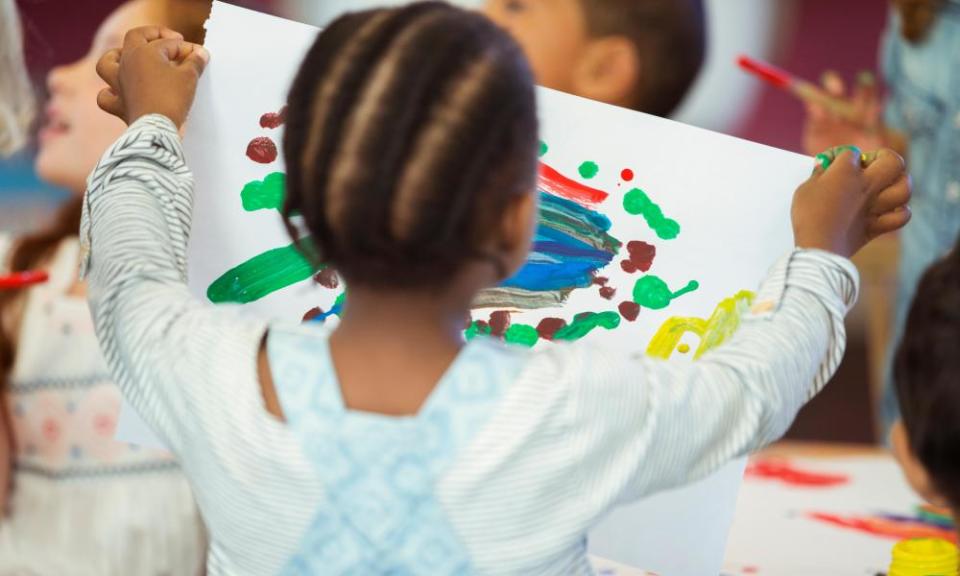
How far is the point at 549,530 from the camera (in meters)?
0.65

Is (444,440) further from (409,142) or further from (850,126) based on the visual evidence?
(850,126)

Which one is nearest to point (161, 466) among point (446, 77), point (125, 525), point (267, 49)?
point (125, 525)

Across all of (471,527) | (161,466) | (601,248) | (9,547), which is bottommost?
(9,547)

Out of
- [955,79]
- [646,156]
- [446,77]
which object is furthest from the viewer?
[955,79]

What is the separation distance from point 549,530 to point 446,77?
0.27 metres

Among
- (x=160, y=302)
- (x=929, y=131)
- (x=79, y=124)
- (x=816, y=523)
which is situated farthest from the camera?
(x=929, y=131)

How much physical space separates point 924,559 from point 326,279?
555mm

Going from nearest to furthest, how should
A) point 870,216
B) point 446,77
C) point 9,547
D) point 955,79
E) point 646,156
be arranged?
point 446,77 → point 870,216 → point 646,156 → point 9,547 → point 955,79

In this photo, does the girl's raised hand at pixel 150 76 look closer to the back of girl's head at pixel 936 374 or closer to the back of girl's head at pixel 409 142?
the back of girl's head at pixel 409 142

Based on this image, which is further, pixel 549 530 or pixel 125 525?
pixel 125 525

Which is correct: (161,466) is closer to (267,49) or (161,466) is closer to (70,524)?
(70,524)


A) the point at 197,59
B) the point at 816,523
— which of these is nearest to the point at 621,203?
the point at 197,59

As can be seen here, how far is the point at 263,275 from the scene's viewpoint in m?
0.95

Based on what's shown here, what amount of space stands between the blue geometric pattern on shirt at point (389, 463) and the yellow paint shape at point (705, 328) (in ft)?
0.96
